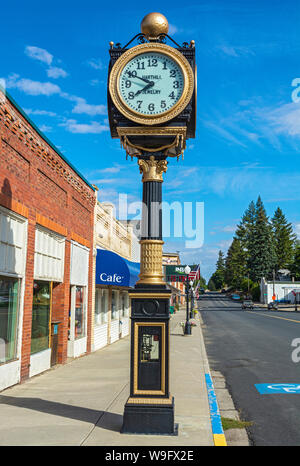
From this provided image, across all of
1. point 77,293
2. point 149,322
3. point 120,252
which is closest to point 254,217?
point 120,252

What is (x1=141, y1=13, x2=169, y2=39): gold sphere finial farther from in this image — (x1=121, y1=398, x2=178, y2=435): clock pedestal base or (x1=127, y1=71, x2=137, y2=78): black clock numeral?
(x1=121, y1=398, x2=178, y2=435): clock pedestal base

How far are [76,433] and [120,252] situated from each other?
14.6m

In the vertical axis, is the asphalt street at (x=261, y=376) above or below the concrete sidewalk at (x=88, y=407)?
below

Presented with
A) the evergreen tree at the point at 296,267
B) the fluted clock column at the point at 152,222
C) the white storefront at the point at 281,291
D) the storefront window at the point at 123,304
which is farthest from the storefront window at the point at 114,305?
the evergreen tree at the point at 296,267

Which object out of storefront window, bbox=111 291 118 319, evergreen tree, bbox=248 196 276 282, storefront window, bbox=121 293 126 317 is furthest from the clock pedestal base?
evergreen tree, bbox=248 196 276 282

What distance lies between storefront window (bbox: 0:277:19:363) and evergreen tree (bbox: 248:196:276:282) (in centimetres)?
8566

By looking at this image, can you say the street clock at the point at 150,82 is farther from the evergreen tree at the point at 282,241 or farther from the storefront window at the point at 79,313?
the evergreen tree at the point at 282,241

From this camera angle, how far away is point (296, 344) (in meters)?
17.7

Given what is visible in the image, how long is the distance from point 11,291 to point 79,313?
5.03 metres

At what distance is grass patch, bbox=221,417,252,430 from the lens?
667cm

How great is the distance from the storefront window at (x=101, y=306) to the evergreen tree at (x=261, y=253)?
7743 cm

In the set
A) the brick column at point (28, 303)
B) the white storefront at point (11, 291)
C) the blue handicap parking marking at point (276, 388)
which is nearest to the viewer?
the white storefront at point (11, 291)

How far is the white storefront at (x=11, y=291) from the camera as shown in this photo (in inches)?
327
